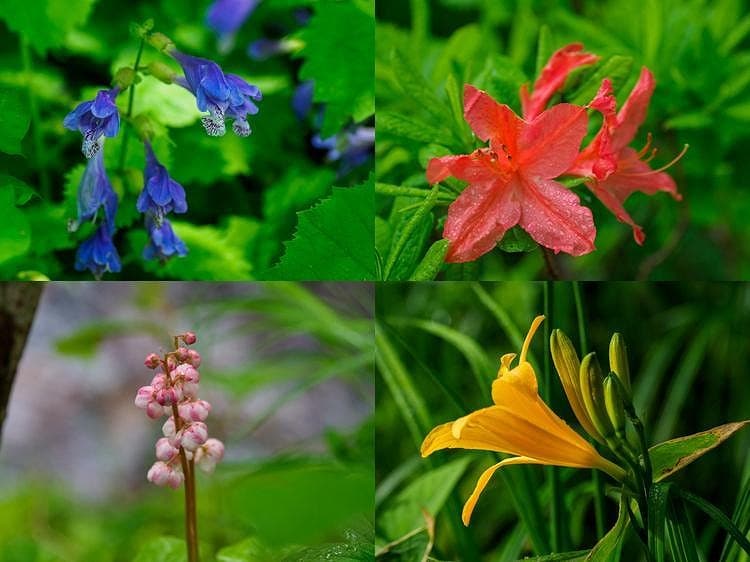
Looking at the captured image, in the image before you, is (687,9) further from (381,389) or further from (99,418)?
(99,418)

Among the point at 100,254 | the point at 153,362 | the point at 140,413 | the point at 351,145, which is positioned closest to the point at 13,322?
the point at 100,254

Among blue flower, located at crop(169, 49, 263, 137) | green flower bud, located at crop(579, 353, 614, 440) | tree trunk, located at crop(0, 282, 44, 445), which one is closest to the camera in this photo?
green flower bud, located at crop(579, 353, 614, 440)

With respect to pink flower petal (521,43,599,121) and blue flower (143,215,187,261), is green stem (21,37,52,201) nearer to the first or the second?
blue flower (143,215,187,261)

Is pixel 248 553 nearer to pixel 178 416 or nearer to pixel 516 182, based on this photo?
pixel 178 416

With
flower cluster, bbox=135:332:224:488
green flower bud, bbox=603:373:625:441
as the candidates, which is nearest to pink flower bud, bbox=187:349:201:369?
flower cluster, bbox=135:332:224:488

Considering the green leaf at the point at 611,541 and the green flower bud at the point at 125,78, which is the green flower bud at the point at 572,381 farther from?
the green flower bud at the point at 125,78
